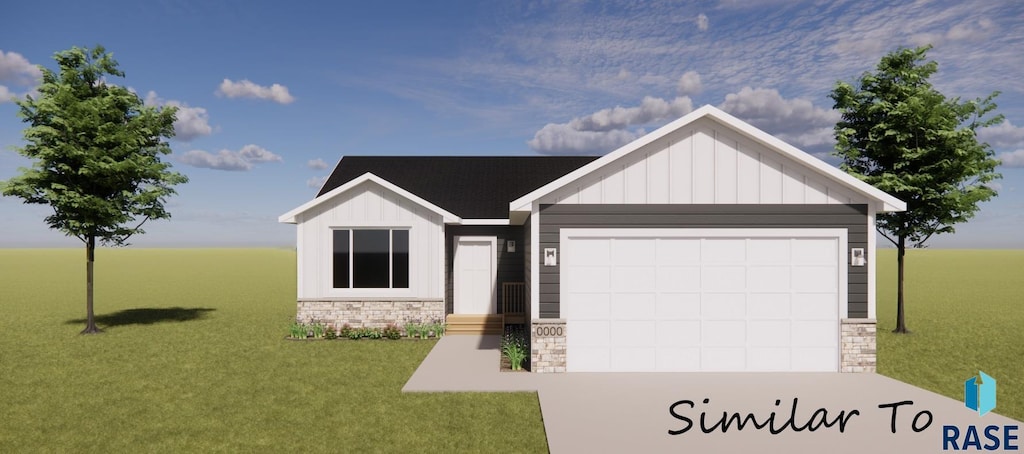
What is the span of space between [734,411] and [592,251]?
3.87m

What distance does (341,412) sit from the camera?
8469 millimetres

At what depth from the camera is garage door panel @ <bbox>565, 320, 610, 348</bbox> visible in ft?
36.0

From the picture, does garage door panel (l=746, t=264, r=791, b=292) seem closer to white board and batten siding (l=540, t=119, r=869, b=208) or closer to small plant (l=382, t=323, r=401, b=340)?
white board and batten siding (l=540, t=119, r=869, b=208)

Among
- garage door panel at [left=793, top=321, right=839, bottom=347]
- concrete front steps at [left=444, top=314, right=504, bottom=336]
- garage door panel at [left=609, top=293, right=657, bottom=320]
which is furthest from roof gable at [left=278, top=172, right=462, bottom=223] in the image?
garage door panel at [left=793, top=321, right=839, bottom=347]

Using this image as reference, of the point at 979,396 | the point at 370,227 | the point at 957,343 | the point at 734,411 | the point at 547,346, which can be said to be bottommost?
the point at 957,343

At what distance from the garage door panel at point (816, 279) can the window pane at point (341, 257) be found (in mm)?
11356

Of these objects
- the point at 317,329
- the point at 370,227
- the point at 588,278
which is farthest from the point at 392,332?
the point at 588,278

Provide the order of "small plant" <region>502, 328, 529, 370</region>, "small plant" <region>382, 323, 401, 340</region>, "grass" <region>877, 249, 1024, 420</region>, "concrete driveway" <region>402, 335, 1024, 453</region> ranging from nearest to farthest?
1. "concrete driveway" <region>402, 335, 1024, 453</region>
2. "grass" <region>877, 249, 1024, 420</region>
3. "small plant" <region>502, 328, 529, 370</region>
4. "small plant" <region>382, 323, 401, 340</region>

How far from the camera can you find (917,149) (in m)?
16.0

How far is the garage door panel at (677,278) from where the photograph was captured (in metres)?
10.9

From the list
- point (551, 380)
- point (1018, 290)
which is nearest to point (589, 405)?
point (551, 380)

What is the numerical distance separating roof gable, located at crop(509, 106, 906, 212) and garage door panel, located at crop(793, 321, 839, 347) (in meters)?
2.44

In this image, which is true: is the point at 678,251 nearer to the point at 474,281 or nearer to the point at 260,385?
the point at 474,281

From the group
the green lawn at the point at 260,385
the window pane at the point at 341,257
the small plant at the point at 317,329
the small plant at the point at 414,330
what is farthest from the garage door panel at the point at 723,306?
the small plant at the point at 317,329
